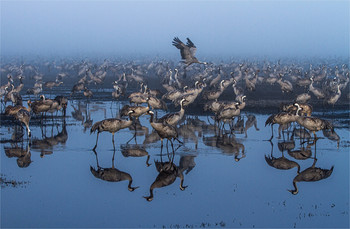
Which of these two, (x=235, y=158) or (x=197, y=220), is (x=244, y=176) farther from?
(x=197, y=220)

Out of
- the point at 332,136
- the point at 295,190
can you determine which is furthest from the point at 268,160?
the point at 332,136

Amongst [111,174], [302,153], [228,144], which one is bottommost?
[111,174]

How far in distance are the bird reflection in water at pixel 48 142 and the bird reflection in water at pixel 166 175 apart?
3.18 m

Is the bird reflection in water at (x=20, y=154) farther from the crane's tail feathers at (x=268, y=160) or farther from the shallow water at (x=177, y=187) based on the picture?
the crane's tail feathers at (x=268, y=160)

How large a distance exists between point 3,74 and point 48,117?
99.8 ft

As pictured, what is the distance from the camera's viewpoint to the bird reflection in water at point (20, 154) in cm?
1176

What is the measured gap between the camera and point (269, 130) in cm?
1562

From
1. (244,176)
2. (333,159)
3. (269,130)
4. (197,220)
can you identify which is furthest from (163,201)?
(269,130)

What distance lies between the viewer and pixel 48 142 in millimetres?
13914

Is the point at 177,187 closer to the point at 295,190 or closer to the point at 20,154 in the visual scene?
the point at 295,190

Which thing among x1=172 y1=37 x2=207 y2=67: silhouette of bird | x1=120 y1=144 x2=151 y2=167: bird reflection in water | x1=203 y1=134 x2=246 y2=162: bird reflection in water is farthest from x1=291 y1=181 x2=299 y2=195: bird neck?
x1=172 y1=37 x2=207 y2=67: silhouette of bird

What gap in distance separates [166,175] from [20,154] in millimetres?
4164

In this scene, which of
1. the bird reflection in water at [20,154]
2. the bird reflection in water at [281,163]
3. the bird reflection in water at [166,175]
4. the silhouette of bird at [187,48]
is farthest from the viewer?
the silhouette of bird at [187,48]

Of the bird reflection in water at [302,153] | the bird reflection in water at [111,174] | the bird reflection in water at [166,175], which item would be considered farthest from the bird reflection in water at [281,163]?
the bird reflection in water at [111,174]
